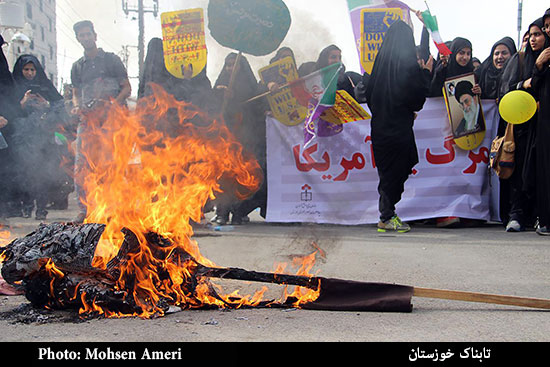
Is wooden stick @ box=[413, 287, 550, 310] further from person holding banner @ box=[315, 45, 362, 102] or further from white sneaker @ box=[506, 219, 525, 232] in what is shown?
person holding banner @ box=[315, 45, 362, 102]

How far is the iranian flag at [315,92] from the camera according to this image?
22.7 feet

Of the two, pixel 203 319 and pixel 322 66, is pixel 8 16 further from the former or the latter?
pixel 203 319

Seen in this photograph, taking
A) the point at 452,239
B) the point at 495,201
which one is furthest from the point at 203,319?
the point at 495,201

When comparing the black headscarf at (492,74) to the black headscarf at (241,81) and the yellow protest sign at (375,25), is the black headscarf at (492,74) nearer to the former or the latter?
the yellow protest sign at (375,25)

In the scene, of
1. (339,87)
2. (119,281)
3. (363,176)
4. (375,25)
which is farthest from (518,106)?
(119,281)

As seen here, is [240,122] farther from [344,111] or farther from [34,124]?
[34,124]

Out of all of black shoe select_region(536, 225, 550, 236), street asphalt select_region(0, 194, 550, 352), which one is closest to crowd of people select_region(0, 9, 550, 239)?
black shoe select_region(536, 225, 550, 236)

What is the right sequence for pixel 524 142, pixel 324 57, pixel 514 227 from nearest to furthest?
pixel 514 227, pixel 524 142, pixel 324 57

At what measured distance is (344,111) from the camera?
7285 mm

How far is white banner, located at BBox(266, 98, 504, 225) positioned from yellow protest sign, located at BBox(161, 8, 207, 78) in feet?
5.19

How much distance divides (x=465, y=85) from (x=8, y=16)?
53.3 ft

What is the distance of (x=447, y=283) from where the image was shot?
396 cm

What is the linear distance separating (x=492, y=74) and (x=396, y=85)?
5.73ft
